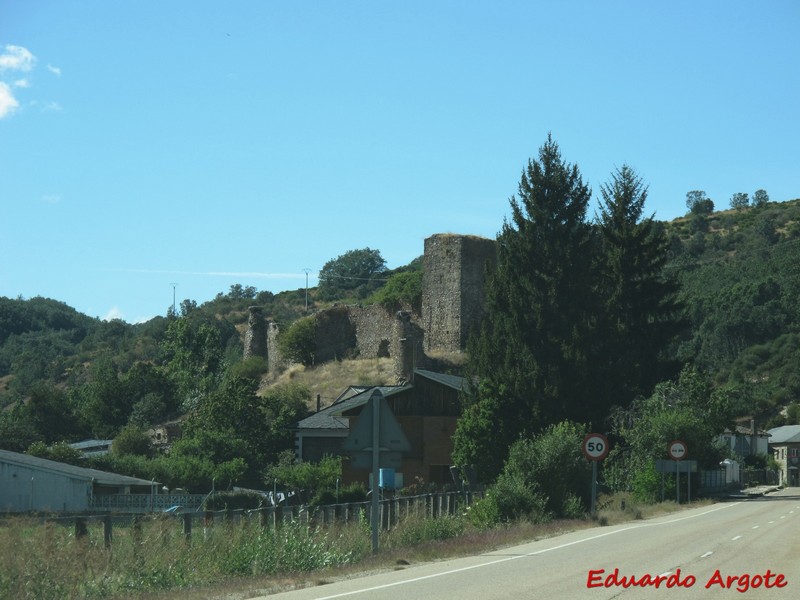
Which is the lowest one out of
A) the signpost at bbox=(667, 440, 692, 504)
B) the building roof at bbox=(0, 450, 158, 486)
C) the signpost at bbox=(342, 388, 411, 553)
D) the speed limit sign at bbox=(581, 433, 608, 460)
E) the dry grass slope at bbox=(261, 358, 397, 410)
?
the building roof at bbox=(0, 450, 158, 486)

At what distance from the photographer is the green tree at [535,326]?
43.3 metres

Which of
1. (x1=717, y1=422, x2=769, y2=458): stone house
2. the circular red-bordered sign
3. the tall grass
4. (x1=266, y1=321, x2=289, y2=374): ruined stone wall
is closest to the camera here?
the tall grass

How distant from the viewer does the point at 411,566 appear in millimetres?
17297

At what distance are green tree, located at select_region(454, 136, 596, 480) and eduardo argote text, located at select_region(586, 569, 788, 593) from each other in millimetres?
27904

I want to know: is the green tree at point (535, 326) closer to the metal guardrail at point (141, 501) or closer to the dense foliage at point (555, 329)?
the dense foliage at point (555, 329)

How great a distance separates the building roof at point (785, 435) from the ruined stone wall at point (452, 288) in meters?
40.6

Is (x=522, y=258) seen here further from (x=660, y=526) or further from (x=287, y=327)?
(x=287, y=327)

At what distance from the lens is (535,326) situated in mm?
44781

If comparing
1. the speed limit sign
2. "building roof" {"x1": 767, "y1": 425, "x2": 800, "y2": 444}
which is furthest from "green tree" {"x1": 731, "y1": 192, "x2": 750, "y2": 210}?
the speed limit sign

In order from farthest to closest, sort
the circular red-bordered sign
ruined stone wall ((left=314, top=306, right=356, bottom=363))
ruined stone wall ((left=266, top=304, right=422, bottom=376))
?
ruined stone wall ((left=314, top=306, right=356, bottom=363)) < ruined stone wall ((left=266, top=304, right=422, bottom=376)) < the circular red-bordered sign

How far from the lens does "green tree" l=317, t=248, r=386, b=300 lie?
154250 mm

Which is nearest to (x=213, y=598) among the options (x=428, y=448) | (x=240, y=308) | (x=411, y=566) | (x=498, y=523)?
(x=411, y=566)

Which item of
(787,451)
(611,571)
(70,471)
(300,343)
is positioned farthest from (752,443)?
(611,571)

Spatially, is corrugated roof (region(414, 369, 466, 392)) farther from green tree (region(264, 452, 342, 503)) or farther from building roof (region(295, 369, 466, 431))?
green tree (region(264, 452, 342, 503))
